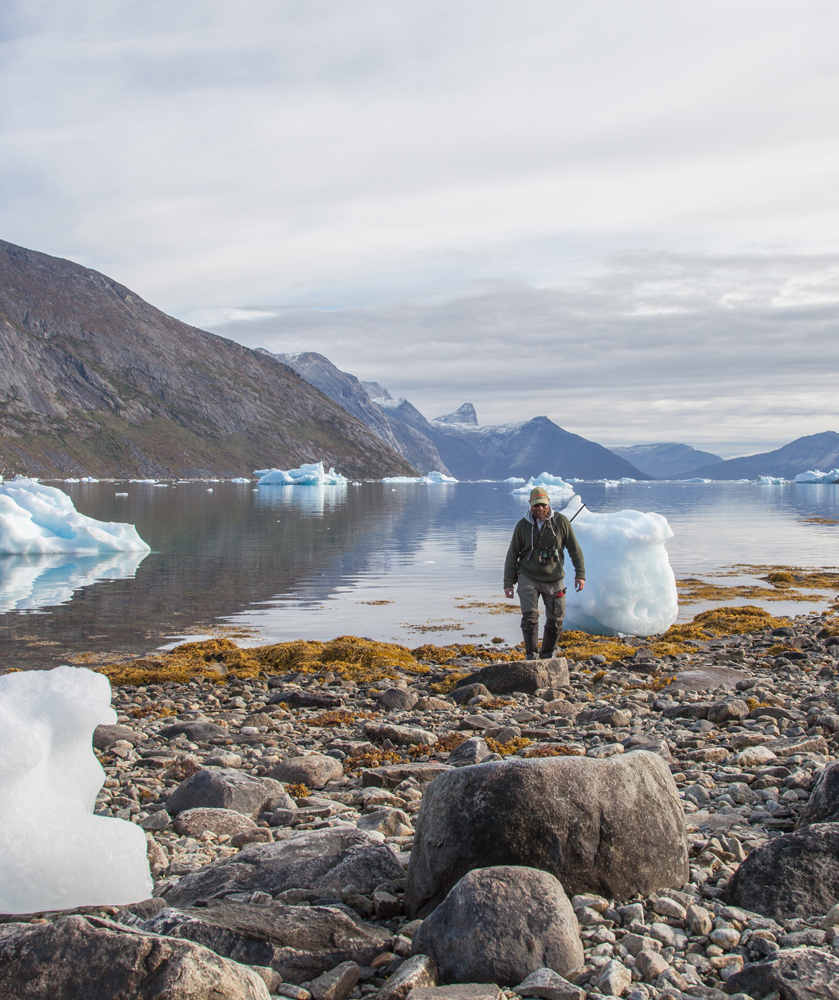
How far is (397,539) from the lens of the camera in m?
47.6

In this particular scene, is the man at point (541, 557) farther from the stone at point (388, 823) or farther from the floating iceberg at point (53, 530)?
the floating iceberg at point (53, 530)

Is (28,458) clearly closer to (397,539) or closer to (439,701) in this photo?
(397,539)

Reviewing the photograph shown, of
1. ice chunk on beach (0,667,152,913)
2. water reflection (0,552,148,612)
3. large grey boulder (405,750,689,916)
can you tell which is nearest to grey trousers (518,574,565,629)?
large grey boulder (405,750,689,916)

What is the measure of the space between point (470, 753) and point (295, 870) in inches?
129

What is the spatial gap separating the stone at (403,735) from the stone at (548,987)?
17.5 ft

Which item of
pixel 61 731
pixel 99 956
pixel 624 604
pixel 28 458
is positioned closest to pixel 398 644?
pixel 624 604

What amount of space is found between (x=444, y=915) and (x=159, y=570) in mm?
29620

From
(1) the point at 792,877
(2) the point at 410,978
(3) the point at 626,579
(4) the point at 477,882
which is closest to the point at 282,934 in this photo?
(2) the point at 410,978

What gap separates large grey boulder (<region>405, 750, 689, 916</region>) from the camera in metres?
4.58

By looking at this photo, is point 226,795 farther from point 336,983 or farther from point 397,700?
point 397,700

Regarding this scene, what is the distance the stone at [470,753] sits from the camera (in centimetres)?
793

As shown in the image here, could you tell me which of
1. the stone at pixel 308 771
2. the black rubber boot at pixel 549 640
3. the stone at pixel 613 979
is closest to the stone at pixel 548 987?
the stone at pixel 613 979

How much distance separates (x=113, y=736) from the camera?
9477 millimetres

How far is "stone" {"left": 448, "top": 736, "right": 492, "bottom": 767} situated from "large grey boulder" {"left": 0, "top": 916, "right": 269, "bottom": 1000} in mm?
4555
